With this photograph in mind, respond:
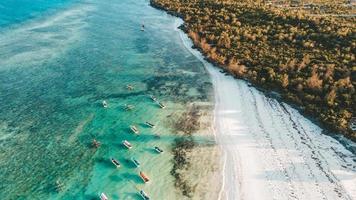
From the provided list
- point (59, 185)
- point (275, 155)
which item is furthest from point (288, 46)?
point (59, 185)

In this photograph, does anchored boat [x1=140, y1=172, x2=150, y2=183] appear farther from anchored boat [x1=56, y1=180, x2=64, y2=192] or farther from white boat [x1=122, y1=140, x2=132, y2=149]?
anchored boat [x1=56, y1=180, x2=64, y2=192]

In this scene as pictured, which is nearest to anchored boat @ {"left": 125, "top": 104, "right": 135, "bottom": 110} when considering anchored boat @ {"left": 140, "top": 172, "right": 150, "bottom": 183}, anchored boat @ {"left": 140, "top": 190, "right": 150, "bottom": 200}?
anchored boat @ {"left": 140, "top": 172, "right": 150, "bottom": 183}

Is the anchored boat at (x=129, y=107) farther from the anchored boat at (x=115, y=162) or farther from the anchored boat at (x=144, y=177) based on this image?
the anchored boat at (x=144, y=177)

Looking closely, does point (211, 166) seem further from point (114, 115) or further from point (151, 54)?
point (151, 54)

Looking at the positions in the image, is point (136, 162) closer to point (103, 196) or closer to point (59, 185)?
point (103, 196)

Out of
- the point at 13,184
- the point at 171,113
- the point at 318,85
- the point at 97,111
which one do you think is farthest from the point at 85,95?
the point at 318,85

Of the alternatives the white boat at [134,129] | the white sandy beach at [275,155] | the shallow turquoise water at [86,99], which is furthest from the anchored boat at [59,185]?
the white sandy beach at [275,155]
